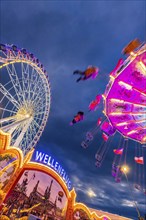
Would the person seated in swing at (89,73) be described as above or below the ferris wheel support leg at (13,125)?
below

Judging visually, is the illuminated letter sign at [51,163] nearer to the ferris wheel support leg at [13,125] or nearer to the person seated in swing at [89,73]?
the ferris wheel support leg at [13,125]

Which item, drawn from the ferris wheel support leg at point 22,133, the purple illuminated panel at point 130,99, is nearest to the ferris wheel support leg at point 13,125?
the ferris wheel support leg at point 22,133

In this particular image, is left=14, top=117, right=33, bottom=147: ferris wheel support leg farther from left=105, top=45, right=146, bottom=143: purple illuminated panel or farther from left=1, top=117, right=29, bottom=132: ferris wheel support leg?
left=105, top=45, right=146, bottom=143: purple illuminated panel

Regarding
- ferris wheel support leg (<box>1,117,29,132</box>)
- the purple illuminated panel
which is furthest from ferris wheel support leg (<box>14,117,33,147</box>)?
the purple illuminated panel

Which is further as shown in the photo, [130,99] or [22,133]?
[22,133]

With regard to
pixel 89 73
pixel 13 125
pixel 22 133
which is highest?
pixel 22 133

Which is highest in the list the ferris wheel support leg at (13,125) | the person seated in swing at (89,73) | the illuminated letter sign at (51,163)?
the ferris wheel support leg at (13,125)

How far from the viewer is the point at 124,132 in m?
20.0

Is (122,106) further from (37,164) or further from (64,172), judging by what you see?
(64,172)

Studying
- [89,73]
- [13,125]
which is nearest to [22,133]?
[13,125]

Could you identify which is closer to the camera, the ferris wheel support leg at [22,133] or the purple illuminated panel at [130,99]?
the purple illuminated panel at [130,99]

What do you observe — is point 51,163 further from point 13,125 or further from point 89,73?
point 89,73

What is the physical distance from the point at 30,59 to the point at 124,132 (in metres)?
13.2

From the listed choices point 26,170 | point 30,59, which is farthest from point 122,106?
point 30,59
